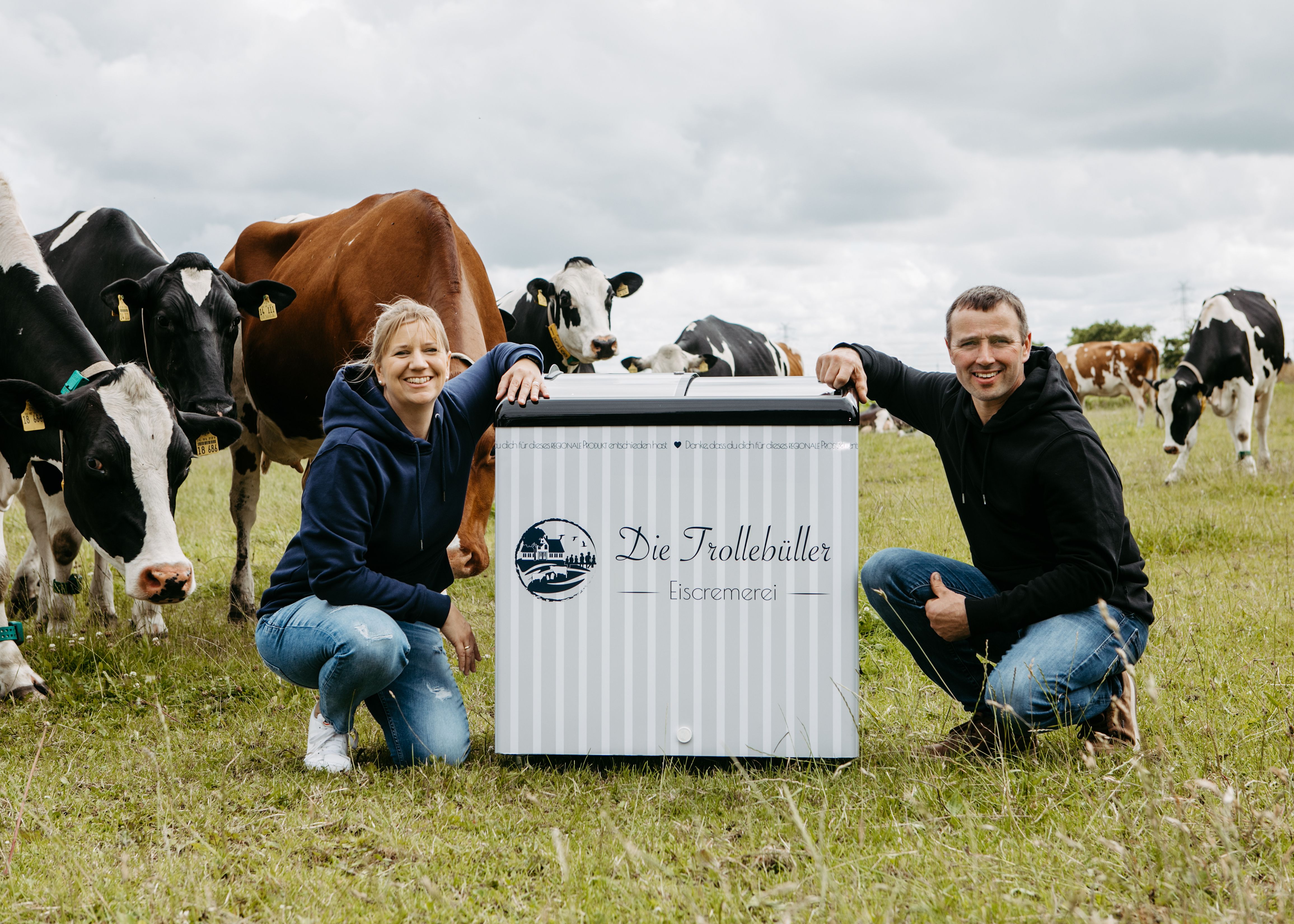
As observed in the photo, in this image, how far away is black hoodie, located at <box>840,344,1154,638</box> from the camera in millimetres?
2893

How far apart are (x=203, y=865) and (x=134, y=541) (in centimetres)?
216

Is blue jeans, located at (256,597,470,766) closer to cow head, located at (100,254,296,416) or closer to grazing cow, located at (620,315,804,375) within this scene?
cow head, located at (100,254,296,416)

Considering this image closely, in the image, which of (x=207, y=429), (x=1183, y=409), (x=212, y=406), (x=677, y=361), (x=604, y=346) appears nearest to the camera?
(x=207, y=429)

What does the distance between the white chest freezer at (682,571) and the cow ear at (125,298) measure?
404 cm

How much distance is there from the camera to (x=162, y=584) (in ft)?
13.5

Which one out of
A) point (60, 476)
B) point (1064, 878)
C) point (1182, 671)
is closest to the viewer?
point (1064, 878)

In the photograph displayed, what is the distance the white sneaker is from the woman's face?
3.27ft

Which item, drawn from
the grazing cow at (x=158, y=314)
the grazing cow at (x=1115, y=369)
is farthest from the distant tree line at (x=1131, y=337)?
the grazing cow at (x=158, y=314)

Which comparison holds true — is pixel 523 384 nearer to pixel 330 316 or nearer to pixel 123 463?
Result: pixel 123 463

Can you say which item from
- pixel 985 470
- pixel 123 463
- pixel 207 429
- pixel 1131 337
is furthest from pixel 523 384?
pixel 1131 337

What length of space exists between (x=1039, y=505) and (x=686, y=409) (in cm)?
105

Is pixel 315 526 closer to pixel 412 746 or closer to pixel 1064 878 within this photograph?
pixel 412 746

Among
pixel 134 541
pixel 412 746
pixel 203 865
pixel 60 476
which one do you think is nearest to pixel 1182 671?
pixel 412 746

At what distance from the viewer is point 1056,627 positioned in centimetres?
296
